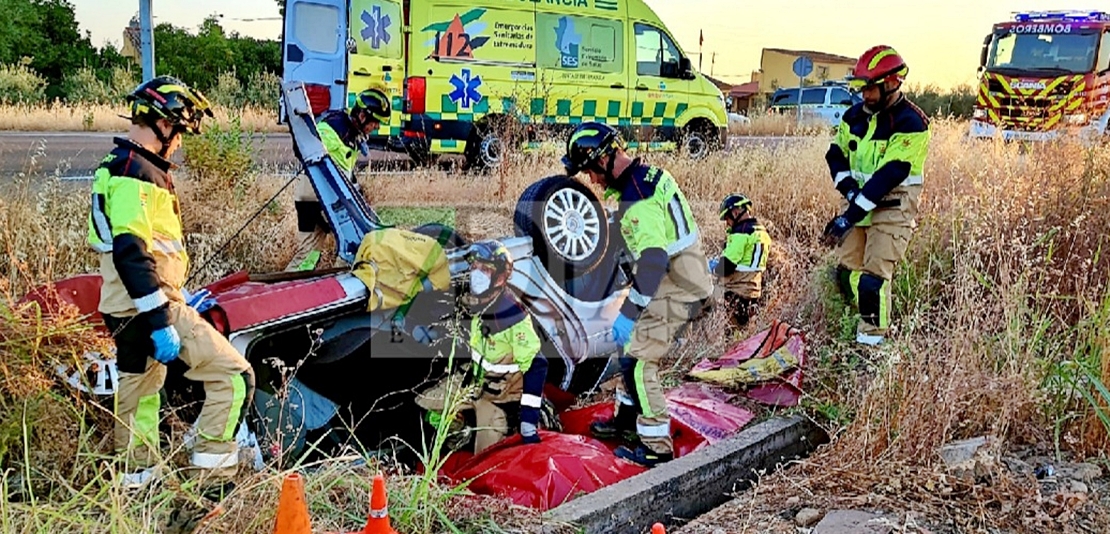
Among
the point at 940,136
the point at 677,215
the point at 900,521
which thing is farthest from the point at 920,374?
the point at 940,136

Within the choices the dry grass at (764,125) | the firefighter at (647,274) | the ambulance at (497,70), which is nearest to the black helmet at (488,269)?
the firefighter at (647,274)

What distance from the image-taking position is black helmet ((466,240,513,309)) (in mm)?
3670

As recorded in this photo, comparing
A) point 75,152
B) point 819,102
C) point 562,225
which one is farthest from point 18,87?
point 819,102

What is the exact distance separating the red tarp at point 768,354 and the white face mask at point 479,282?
5.31 ft

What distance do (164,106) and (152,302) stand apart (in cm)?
71

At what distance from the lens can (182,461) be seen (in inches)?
125

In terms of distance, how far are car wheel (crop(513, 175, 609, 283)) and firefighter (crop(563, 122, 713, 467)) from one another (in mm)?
233

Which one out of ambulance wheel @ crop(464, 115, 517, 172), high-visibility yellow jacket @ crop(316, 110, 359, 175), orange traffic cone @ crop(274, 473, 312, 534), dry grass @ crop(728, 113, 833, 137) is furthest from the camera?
dry grass @ crop(728, 113, 833, 137)

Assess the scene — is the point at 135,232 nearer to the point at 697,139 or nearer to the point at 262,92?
the point at 697,139

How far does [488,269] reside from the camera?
12.1 ft

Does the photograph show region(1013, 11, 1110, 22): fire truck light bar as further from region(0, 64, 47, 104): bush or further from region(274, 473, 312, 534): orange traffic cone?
region(0, 64, 47, 104): bush

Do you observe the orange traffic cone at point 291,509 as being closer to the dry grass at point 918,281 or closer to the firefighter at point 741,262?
the dry grass at point 918,281

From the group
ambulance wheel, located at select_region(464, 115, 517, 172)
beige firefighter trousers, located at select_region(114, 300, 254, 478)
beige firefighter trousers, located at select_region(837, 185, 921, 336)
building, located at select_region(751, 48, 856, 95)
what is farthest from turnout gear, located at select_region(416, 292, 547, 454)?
building, located at select_region(751, 48, 856, 95)

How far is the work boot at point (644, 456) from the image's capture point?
3.79m
